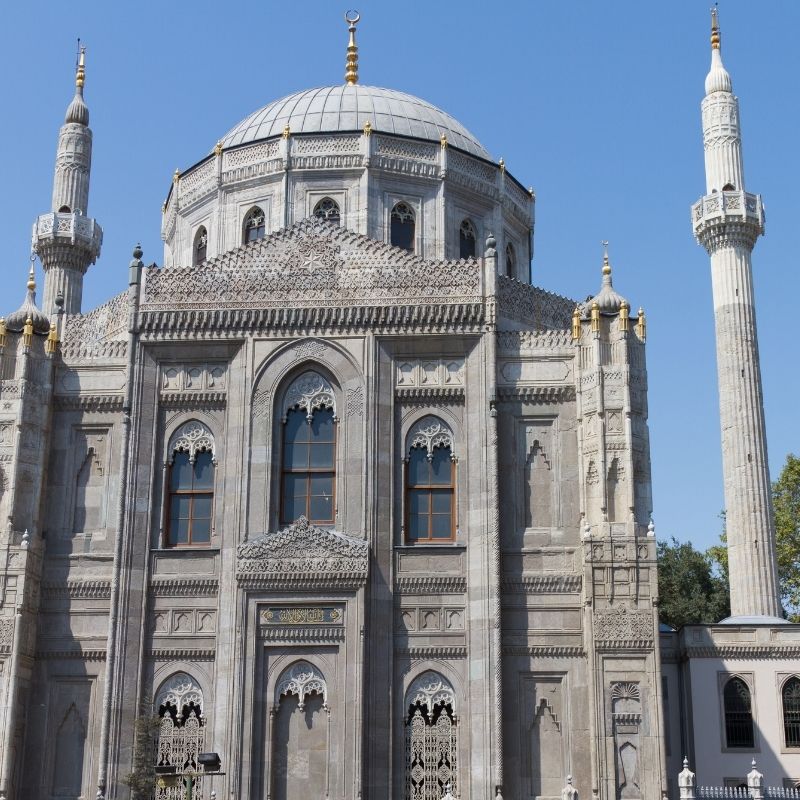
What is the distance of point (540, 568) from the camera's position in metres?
25.8

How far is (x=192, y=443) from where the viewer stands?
2720cm

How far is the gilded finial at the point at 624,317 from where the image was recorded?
26.4 m

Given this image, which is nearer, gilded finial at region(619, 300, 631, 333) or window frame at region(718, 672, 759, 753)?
gilded finial at region(619, 300, 631, 333)

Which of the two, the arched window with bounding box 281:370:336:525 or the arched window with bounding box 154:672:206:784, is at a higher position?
the arched window with bounding box 281:370:336:525

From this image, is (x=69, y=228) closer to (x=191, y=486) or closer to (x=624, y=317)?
(x=191, y=486)

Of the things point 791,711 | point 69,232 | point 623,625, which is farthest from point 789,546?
point 69,232

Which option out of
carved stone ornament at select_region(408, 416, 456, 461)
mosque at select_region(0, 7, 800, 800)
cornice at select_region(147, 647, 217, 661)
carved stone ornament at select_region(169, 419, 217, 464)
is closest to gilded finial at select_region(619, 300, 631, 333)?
mosque at select_region(0, 7, 800, 800)

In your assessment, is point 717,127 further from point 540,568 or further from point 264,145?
point 540,568

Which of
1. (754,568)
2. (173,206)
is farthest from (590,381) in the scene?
(173,206)

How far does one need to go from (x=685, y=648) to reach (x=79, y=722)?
44.3 ft

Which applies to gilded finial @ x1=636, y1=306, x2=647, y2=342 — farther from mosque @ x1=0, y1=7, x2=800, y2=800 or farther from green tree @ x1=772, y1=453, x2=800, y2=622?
green tree @ x1=772, y1=453, x2=800, y2=622

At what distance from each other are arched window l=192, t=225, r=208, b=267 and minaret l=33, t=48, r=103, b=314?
5.32 metres

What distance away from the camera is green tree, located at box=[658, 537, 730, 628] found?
4775 centimetres

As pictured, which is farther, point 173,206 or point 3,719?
point 173,206
